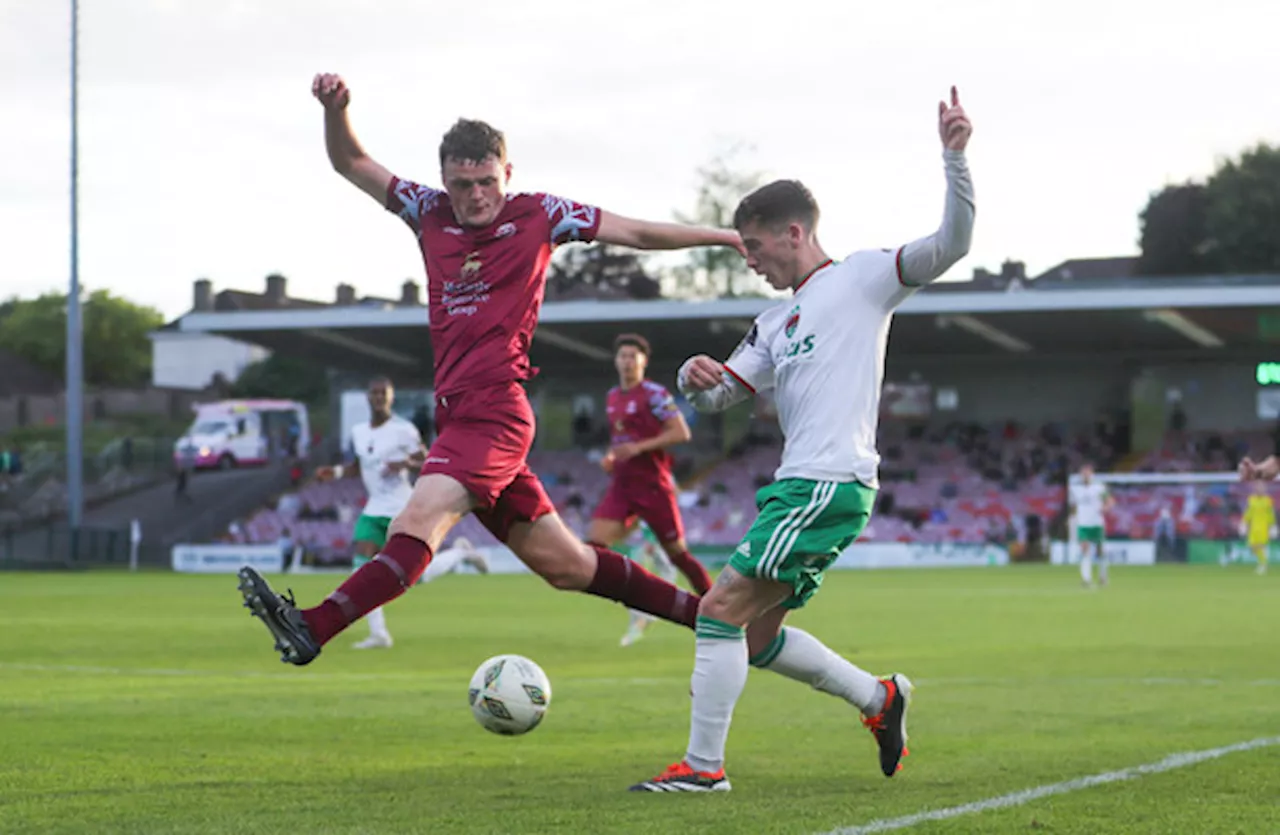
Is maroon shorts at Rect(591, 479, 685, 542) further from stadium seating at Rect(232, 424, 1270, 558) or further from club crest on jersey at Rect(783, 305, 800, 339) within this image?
stadium seating at Rect(232, 424, 1270, 558)

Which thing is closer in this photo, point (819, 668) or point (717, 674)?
point (717, 674)

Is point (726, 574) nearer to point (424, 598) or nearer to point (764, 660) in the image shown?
point (764, 660)

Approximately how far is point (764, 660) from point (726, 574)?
A: 56cm

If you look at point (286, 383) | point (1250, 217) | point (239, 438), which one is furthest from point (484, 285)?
point (286, 383)

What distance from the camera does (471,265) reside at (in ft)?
22.6

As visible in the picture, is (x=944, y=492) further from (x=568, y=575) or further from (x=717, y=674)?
(x=717, y=674)

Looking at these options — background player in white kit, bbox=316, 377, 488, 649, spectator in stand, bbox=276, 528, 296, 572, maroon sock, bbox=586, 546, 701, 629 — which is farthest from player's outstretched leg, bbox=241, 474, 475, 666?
spectator in stand, bbox=276, 528, 296, 572

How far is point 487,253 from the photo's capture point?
22.7ft

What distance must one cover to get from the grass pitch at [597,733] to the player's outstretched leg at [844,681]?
165mm

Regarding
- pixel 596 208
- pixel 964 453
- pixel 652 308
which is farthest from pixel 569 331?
pixel 596 208

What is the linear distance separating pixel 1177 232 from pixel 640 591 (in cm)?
6754

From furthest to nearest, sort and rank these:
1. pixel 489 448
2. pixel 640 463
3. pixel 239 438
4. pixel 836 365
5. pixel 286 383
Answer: pixel 286 383
pixel 239 438
pixel 640 463
pixel 489 448
pixel 836 365

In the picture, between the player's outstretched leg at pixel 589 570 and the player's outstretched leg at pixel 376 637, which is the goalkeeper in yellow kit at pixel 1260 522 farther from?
the player's outstretched leg at pixel 589 570

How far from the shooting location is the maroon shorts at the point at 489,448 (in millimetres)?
6703
